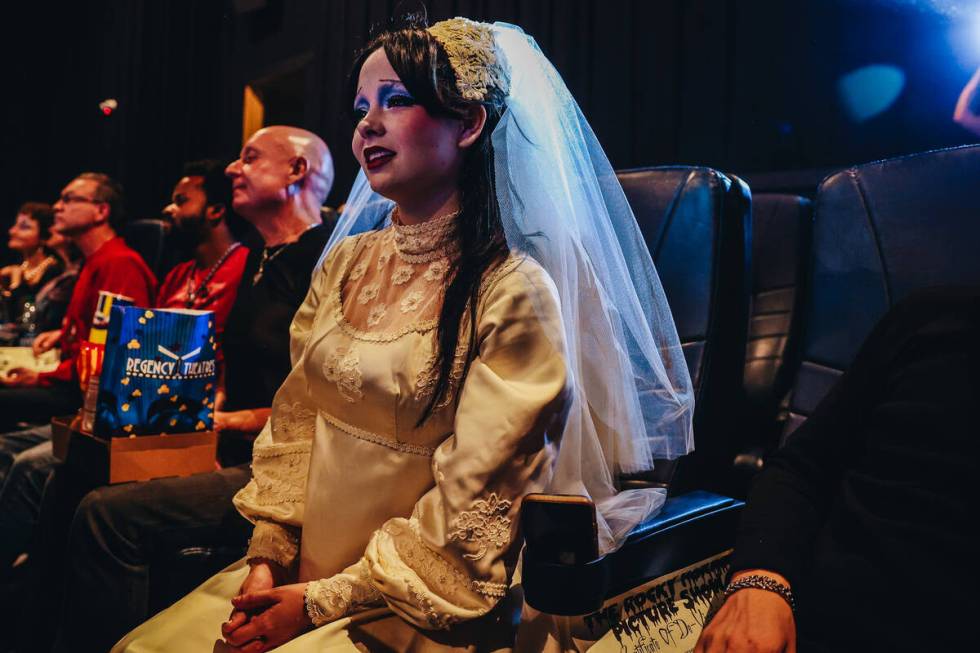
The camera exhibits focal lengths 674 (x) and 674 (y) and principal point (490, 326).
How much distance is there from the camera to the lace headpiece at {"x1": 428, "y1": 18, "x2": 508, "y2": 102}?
3.34 feet

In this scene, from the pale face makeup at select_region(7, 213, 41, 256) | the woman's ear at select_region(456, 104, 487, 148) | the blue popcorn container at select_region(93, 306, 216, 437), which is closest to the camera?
the woman's ear at select_region(456, 104, 487, 148)

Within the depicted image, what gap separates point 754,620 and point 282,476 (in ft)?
2.53

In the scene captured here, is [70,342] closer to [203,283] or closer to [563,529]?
[203,283]

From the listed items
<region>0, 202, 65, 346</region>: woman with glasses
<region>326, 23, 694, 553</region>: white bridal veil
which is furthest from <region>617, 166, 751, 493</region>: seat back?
<region>0, 202, 65, 346</region>: woman with glasses

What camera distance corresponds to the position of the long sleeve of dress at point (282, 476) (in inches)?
43.6

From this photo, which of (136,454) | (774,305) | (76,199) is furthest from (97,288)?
(774,305)

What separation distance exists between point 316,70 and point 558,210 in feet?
9.33

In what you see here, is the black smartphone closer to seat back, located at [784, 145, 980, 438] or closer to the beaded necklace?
seat back, located at [784, 145, 980, 438]

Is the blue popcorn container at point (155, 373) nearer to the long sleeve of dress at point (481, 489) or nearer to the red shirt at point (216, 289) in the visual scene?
the red shirt at point (216, 289)

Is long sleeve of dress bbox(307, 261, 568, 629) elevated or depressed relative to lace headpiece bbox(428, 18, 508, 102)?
depressed

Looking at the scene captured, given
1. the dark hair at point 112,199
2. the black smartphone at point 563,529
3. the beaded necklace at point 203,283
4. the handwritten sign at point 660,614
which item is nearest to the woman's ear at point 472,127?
the black smartphone at point 563,529

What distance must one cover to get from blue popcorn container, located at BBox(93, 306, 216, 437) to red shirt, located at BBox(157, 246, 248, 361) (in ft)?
1.77

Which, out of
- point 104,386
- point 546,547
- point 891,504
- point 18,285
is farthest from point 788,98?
point 18,285

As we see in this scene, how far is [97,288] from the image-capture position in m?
2.56
